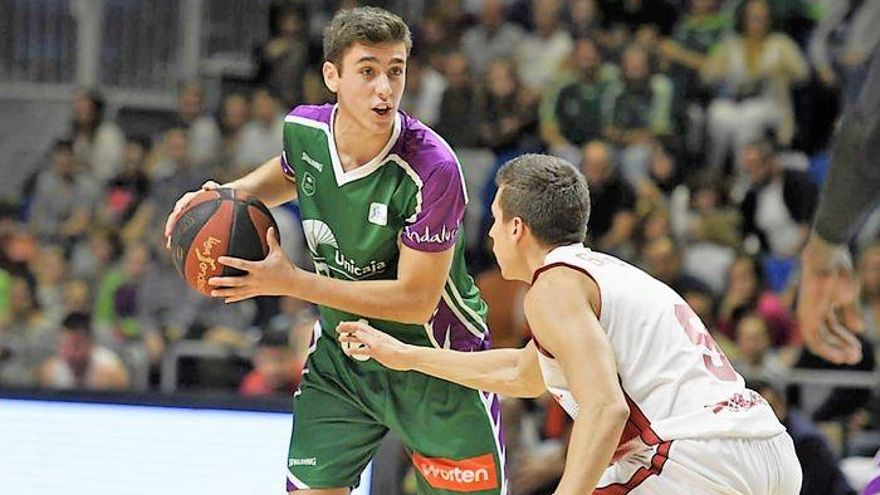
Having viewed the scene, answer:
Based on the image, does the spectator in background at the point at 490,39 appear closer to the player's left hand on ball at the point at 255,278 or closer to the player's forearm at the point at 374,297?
the player's forearm at the point at 374,297

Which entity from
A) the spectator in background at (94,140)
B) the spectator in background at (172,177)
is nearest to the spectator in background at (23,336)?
the spectator in background at (172,177)

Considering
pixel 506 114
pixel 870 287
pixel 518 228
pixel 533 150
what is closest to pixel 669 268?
pixel 870 287

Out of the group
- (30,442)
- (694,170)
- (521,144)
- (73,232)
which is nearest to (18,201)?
(73,232)

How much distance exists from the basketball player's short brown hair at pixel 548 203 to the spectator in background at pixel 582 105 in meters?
6.93

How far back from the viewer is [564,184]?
13.5 feet

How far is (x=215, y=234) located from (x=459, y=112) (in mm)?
7175

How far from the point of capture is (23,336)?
10.5m

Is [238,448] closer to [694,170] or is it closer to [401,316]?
[401,316]

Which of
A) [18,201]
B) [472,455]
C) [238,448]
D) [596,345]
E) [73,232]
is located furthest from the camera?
[18,201]

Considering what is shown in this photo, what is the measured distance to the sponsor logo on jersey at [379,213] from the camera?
188 inches

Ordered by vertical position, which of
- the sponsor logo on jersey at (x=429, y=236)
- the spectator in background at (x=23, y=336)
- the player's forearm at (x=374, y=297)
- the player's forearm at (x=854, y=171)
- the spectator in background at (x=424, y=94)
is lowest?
the spectator in background at (x=23, y=336)

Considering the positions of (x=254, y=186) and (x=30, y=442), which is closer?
(x=254, y=186)

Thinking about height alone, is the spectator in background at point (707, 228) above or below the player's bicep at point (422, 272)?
below

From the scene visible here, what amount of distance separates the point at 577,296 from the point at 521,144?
7.48 metres
